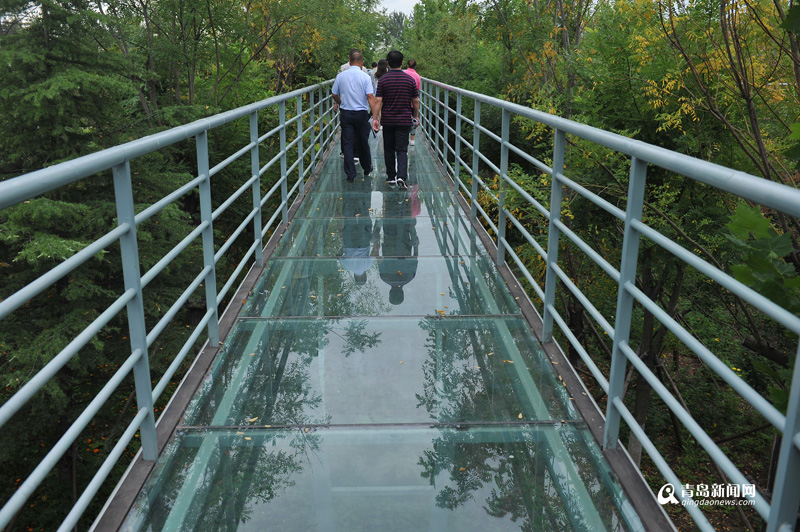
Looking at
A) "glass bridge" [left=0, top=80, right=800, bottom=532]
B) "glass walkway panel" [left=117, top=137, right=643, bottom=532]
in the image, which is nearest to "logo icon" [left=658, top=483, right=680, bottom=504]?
"glass bridge" [left=0, top=80, right=800, bottom=532]

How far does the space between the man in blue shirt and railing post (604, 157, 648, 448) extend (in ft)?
25.0

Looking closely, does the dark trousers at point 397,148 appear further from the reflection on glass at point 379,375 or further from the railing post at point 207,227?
the railing post at point 207,227

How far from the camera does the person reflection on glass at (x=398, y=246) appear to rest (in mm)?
5871

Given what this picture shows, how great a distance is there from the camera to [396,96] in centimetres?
996

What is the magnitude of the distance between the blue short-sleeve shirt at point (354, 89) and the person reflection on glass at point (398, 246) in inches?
57.5

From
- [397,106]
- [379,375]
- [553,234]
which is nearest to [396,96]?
[397,106]

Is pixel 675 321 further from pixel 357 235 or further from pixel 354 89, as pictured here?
pixel 354 89

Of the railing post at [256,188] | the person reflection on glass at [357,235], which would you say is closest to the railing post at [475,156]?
the person reflection on glass at [357,235]

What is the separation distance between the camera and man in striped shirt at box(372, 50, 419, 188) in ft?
32.6

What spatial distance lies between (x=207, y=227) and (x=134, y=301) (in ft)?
4.21

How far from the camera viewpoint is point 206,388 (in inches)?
153

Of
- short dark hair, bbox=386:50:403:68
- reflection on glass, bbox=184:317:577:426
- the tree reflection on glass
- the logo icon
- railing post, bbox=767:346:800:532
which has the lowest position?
reflection on glass, bbox=184:317:577:426

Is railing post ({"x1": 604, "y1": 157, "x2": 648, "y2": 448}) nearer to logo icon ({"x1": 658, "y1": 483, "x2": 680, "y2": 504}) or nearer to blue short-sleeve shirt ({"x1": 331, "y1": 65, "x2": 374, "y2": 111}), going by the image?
logo icon ({"x1": 658, "y1": 483, "x2": 680, "y2": 504})

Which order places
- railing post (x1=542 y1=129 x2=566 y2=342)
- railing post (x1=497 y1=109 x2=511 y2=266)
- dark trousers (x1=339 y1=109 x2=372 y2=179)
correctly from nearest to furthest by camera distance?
railing post (x1=542 y1=129 x2=566 y2=342)
railing post (x1=497 y1=109 x2=511 y2=266)
dark trousers (x1=339 y1=109 x2=372 y2=179)
